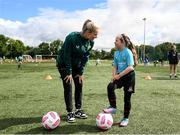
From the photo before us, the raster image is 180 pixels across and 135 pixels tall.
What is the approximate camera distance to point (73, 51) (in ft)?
22.0

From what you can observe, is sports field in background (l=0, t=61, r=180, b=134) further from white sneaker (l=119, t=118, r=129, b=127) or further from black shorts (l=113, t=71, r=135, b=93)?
black shorts (l=113, t=71, r=135, b=93)

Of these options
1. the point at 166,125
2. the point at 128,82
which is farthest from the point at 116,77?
the point at 166,125

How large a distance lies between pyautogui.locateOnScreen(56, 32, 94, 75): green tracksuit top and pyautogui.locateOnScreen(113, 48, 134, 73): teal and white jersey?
628 millimetres

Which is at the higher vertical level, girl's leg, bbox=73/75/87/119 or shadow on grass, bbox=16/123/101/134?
girl's leg, bbox=73/75/87/119

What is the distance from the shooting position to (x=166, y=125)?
6.32 m

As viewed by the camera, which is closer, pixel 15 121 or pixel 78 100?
pixel 15 121

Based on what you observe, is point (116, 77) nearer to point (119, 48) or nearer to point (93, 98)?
point (119, 48)

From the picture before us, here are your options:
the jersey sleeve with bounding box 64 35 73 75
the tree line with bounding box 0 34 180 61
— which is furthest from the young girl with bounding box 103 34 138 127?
the tree line with bounding box 0 34 180 61

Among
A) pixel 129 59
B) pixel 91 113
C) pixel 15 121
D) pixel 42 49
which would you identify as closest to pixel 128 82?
pixel 129 59

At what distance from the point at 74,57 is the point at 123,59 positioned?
0.98m

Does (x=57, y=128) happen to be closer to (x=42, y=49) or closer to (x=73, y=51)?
(x=73, y=51)

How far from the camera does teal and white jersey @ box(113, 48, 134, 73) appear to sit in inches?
255

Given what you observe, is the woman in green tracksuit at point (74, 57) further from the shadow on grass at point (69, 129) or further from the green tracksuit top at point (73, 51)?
the shadow on grass at point (69, 129)

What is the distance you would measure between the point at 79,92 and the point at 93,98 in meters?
2.85
